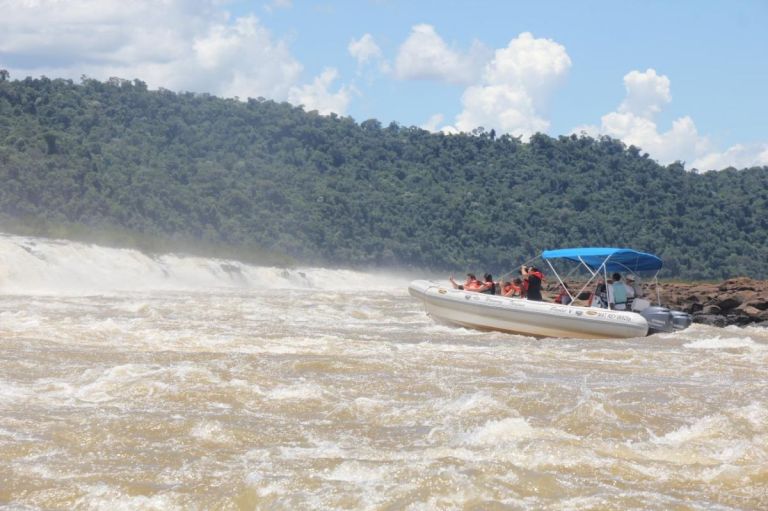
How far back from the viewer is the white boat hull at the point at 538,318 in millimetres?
21641

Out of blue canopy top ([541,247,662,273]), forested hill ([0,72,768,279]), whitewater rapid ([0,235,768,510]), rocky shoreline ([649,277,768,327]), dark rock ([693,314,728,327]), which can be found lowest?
whitewater rapid ([0,235,768,510])

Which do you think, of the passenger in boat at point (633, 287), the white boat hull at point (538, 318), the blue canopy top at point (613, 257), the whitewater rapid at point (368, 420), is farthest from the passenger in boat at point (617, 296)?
the whitewater rapid at point (368, 420)

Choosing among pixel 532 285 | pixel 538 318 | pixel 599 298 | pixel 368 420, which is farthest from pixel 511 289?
pixel 368 420

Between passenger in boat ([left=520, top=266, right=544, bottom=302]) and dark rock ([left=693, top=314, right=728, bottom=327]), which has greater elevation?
passenger in boat ([left=520, top=266, right=544, bottom=302])

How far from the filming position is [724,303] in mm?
29938

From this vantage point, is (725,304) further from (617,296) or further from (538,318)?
(538,318)

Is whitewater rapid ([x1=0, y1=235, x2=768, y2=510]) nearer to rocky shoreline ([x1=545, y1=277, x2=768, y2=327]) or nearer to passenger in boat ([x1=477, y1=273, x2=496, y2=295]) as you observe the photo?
passenger in boat ([x1=477, y1=273, x2=496, y2=295])

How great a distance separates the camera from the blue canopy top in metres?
23.2

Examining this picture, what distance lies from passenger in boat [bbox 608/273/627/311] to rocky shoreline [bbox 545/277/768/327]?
104 inches

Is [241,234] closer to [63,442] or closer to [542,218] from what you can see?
[542,218]

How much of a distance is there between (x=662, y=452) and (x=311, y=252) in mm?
69182

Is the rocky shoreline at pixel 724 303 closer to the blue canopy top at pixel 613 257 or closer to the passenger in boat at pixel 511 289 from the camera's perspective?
the blue canopy top at pixel 613 257

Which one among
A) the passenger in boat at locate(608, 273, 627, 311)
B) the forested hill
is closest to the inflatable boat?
the passenger in boat at locate(608, 273, 627, 311)

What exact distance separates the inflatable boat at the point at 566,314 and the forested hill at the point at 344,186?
35028mm
